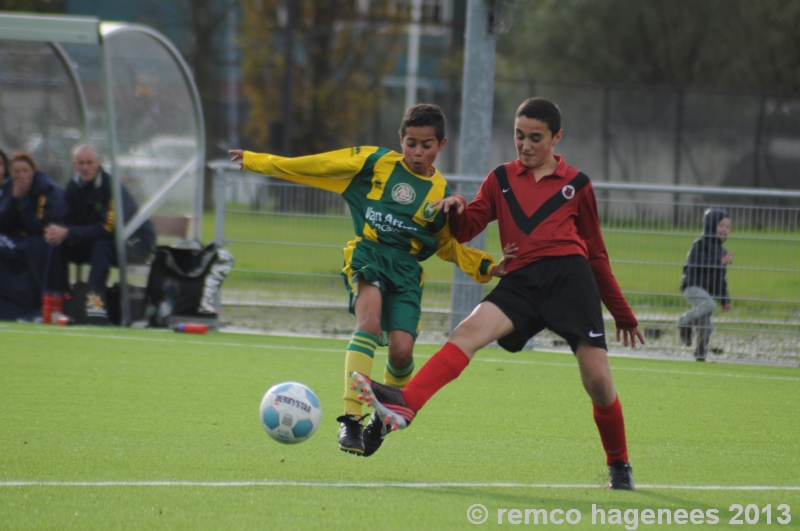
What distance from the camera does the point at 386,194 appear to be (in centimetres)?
507

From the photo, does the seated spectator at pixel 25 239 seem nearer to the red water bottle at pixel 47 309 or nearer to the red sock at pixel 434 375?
the red water bottle at pixel 47 309

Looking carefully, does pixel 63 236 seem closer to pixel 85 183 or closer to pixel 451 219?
pixel 85 183

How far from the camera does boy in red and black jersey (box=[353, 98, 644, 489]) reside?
426 centimetres

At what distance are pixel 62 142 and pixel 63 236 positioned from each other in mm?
2767

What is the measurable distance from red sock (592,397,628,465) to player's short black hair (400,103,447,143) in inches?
63.5

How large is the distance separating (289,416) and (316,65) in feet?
93.1

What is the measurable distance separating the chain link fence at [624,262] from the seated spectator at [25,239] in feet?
5.90

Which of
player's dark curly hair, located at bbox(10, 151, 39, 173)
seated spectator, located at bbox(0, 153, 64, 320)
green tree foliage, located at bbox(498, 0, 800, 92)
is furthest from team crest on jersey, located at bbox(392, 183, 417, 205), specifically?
green tree foliage, located at bbox(498, 0, 800, 92)

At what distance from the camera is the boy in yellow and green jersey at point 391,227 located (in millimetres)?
4902

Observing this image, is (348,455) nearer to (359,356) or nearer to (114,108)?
(359,356)

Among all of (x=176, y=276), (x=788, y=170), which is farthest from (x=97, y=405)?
(x=788, y=170)

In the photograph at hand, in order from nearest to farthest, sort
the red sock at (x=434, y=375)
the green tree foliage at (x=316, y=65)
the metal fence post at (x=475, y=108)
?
the red sock at (x=434, y=375) → the metal fence post at (x=475, y=108) → the green tree foliage at (x=316, y=65)

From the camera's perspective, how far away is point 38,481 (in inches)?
165

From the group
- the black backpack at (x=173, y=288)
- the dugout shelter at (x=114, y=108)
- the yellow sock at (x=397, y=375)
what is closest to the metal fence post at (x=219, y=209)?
the black backpack at (x=173, y=288)
